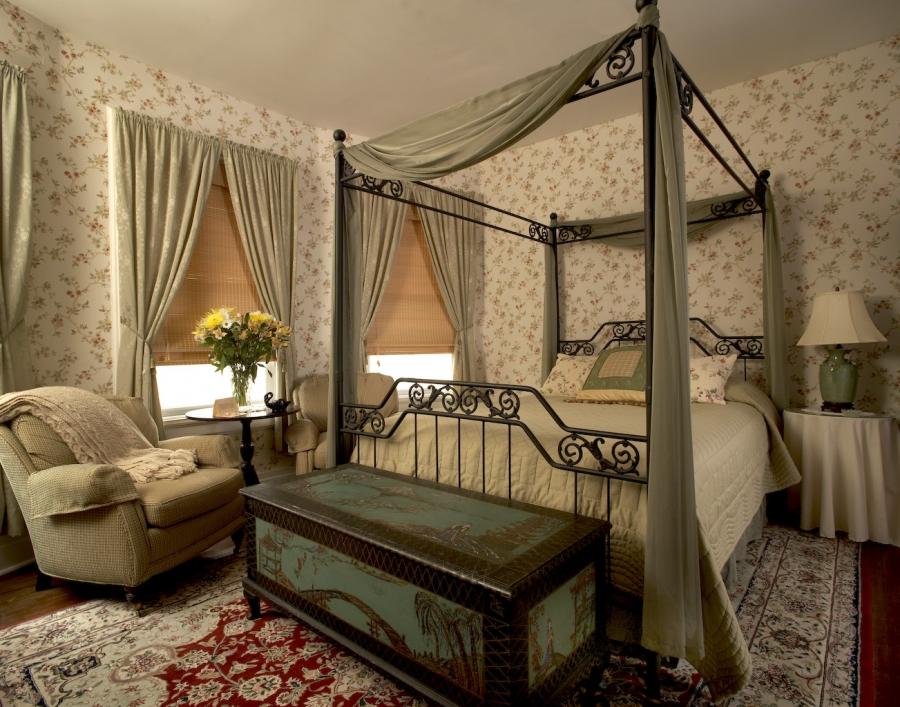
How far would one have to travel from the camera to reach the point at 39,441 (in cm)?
225

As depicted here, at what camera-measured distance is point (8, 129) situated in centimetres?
265

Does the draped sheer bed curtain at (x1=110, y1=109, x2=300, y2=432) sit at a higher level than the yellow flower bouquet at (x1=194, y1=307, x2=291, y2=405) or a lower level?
higher

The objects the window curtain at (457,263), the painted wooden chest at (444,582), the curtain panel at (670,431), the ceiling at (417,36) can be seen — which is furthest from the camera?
the window curtain at (457,263)

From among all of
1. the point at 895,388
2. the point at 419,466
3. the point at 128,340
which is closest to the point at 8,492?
the point at 128,340

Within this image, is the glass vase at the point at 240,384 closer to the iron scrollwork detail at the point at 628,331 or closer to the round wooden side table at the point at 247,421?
the round wooden side table at the point at 247,421

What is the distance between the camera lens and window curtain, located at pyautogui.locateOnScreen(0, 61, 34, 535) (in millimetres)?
2619

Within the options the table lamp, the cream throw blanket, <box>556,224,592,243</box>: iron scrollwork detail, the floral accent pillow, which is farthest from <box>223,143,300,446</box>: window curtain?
the table lamp

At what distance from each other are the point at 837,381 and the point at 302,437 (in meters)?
3.40

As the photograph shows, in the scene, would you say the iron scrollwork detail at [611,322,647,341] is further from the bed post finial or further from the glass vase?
the glass vase

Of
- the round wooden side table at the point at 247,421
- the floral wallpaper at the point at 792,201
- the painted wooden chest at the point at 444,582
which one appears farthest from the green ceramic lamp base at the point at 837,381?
the round wooden side table at the point at 247,421

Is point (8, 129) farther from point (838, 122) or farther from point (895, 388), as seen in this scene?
point (895, 388)

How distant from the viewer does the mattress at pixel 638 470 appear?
155cm

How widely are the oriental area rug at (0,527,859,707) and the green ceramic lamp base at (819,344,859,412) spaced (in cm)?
101

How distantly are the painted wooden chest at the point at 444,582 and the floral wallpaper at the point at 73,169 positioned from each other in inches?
70.1
